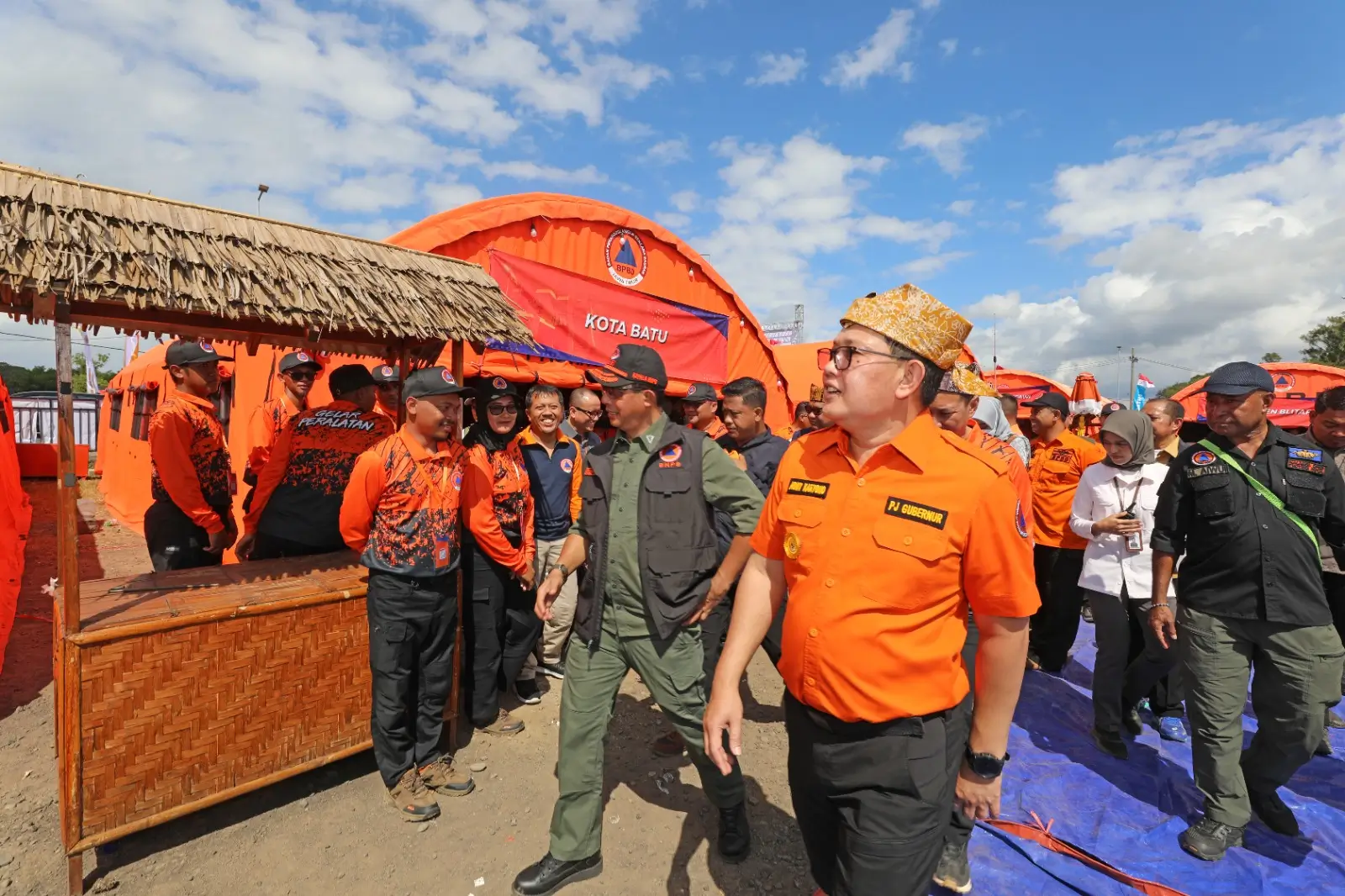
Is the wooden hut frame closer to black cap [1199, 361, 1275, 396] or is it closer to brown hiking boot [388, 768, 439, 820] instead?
brown hiking boot [388, 768, 439, 820]

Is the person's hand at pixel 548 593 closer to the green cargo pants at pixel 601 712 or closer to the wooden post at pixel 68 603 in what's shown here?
the green cargo pants at pixel 601 712

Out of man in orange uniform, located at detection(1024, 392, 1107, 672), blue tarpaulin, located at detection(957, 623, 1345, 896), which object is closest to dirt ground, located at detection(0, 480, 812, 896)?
blue tarpaulin, located at detection(957, 623, 1345, 896)

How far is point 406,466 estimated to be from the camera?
10.3ft

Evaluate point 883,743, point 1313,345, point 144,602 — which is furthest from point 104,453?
point 1313,345

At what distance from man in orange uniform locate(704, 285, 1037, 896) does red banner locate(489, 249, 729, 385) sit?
4.60 metres

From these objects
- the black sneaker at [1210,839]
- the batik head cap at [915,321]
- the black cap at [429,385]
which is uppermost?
the batik head cap at [915,321]

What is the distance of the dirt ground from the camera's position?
2740 mm

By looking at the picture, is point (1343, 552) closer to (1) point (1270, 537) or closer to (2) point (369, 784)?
(1) point (1270, 537)

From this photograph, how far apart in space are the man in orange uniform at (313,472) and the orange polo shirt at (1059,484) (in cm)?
489

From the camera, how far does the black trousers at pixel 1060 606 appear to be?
4.95 metres

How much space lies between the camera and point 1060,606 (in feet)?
16.3

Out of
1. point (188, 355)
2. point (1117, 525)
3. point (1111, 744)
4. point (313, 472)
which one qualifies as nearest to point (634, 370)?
point (313, 472)

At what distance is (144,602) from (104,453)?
1386 cm

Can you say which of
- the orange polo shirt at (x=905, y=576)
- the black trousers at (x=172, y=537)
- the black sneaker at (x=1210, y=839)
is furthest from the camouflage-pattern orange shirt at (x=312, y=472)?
the black sneaker at (x=1210, y=839)
